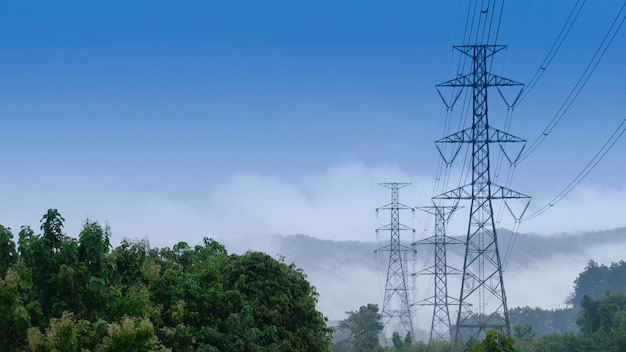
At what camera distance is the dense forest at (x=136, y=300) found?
1948 centimetres

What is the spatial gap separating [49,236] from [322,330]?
56.2ft

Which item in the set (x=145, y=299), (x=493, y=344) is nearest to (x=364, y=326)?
(x=145, y=299)

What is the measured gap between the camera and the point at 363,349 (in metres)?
89.8

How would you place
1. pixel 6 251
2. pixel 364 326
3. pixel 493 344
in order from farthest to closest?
1. pixel 364 326
2. pixel 6 251
3. pixel 493 344

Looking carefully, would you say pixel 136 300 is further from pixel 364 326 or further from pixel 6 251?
pixel 364 326

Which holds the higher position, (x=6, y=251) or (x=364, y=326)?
(x=364, y=326)

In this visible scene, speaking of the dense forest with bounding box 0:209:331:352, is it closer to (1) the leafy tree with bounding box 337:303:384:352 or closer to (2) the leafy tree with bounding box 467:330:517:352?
(2) the leafy tree with bounding box 467:330:517:352

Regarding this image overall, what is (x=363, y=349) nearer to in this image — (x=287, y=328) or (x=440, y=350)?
(x=440, y=350)

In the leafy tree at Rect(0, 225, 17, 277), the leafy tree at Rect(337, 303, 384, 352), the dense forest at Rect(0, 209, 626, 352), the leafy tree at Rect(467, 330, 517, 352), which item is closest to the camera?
the leafy tree at Rect(467, 330, 517, 352)

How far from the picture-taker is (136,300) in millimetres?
21891

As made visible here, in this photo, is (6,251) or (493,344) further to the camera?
(6,251)

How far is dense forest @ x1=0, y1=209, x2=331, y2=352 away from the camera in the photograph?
19484 mm

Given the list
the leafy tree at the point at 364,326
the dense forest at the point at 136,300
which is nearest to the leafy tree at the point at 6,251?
the dense forest at the point at 136,300

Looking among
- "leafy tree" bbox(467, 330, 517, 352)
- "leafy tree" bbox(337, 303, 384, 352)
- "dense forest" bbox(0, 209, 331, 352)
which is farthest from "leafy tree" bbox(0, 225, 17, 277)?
→ "leafy tree" bbox(337, 303, 384, 352)
